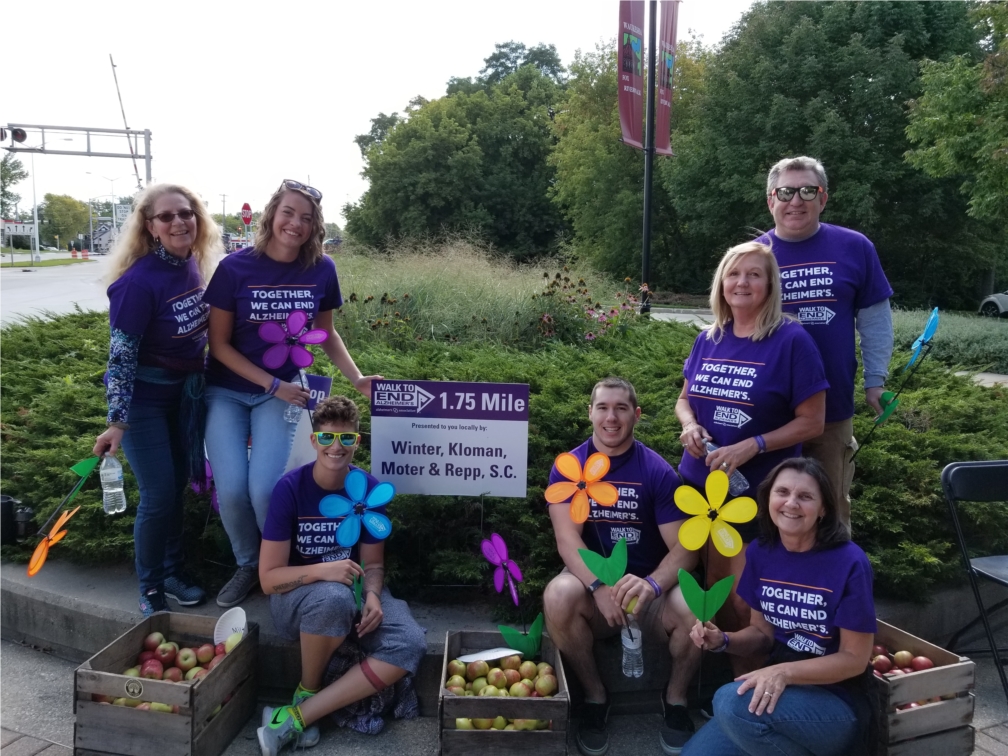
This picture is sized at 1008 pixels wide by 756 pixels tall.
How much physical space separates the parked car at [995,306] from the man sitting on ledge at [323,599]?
23732 mm

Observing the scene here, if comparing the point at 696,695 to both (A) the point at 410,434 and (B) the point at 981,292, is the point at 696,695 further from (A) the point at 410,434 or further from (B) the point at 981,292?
(B) the point at 981,292

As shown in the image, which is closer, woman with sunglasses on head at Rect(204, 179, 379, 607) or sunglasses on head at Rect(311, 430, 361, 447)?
sunglasses on head at Rect(311, 430, 361, 447)

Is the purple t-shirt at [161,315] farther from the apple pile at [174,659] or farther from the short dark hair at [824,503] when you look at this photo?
the short dark hair at [824,503]

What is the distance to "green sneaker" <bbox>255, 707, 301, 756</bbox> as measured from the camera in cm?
260

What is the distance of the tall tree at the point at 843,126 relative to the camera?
68.1 ft

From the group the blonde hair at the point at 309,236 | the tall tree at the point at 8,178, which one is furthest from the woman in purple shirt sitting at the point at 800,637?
the tall tree at the point at 8,178

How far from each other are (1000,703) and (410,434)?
2646mm

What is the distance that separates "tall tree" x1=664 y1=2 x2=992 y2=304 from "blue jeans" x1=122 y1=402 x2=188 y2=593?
21.0 metres

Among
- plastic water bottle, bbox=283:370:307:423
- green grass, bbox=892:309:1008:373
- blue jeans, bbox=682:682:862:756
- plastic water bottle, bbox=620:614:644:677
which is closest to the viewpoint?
blue jeans, bbox=682:682:862:756

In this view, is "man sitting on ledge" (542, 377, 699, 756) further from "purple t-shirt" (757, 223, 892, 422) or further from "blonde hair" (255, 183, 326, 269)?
"blonde hair" (255, 183, 326, 269)

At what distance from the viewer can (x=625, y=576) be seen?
2668 millimetres

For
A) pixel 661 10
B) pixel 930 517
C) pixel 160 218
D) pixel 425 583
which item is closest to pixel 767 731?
pixel 425 583

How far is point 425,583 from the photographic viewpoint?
3.56 m

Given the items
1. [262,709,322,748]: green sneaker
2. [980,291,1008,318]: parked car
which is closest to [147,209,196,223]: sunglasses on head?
[262,709,322,748]: green sneaker
